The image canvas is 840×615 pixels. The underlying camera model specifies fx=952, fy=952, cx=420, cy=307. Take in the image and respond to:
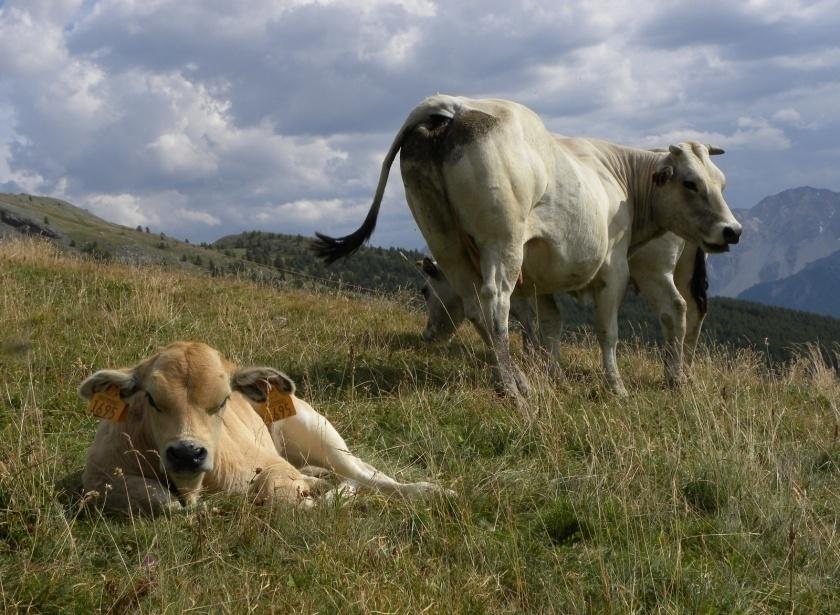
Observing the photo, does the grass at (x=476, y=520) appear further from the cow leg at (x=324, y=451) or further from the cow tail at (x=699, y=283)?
the cow tail at (x=699, y=283)

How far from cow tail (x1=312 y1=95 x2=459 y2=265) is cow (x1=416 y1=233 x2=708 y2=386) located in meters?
1.66

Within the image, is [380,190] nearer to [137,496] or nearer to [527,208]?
[527,208]

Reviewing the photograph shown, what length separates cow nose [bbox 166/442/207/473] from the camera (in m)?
5.62

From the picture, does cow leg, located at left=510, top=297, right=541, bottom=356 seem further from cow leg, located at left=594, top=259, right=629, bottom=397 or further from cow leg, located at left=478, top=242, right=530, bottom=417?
cow leg, located at left=478, top=242, right=530, bottom=417

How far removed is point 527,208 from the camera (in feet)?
32.7

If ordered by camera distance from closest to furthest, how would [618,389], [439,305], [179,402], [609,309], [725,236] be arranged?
1. [179,402]
2. [618,389]
3. [609,309]
4. [725,236]
5. [439,305]

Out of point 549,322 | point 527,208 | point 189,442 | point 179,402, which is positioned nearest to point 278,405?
→ point 179,402

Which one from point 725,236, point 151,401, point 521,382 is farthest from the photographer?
point 725,236

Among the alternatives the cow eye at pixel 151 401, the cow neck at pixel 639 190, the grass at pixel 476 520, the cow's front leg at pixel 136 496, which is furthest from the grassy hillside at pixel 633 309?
the cow's front leg at pixel 136 496

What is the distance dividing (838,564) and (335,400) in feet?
16.2

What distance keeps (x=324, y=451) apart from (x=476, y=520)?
1618mm

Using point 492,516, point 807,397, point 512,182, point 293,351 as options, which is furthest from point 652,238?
point 492,516

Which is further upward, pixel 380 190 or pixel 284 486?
pixel 380 190

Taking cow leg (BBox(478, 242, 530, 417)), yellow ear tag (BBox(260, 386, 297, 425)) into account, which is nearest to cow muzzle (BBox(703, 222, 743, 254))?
cow leg (BBox(478, 242, 530, 417))
